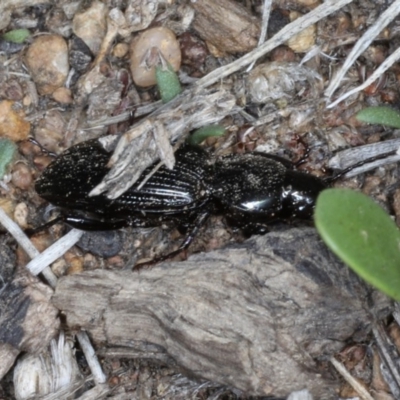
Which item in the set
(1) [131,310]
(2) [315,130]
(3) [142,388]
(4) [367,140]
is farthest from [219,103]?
(3) [142,388]

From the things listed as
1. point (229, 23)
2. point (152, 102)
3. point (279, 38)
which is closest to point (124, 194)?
point (152, 102)

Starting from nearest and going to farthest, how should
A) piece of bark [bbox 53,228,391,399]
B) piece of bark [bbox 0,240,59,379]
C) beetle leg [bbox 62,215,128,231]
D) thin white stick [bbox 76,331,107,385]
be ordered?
piece of bark [bbox 53,228,391,399] < piece of bark [bbox 0,240,59,379] < thin white stick [bbox 76,331,107,385] < beetle leg [bbox 62,215,128,231]

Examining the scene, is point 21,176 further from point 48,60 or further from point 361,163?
point 361,163

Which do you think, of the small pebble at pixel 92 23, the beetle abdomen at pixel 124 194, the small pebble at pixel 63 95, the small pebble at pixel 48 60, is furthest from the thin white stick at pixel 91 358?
the small pebble at pixel 92 23

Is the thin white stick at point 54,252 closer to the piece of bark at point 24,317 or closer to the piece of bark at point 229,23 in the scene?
the piece of bark at point 24,317

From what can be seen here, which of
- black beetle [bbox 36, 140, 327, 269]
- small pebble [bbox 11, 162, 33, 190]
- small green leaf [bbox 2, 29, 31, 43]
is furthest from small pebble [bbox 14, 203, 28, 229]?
small green leaf [bbox 2, 29, 31, 43]

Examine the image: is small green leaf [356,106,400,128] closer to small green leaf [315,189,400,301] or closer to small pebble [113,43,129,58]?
small green leaf [315,189,400,301]
